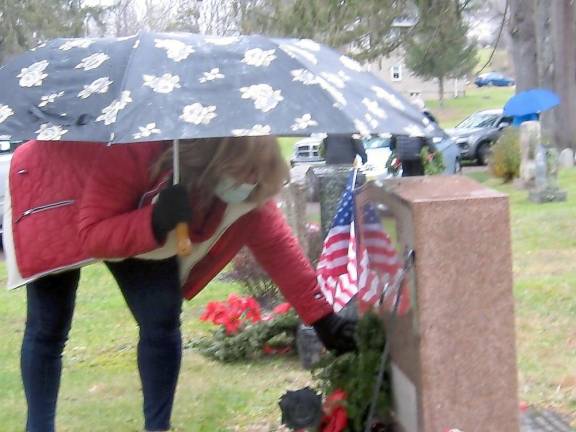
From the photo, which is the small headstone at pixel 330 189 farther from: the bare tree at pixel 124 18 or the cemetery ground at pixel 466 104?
the cemetery ground at pixel 466 104

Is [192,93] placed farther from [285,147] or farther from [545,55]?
[545,55]

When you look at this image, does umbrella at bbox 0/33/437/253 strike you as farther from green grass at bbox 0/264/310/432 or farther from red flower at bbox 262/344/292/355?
red flower at bbox 262/344/292/355

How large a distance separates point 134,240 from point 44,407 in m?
1.00

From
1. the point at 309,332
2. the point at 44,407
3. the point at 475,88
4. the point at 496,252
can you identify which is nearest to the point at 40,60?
the point at 44,407

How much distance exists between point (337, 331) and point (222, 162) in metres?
0.83

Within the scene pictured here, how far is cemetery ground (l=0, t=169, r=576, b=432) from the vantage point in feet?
15.5

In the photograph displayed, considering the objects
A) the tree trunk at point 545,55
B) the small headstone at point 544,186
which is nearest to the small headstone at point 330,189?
the small headstone at point 544,186

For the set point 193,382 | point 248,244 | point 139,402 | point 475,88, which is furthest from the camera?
point 475,88

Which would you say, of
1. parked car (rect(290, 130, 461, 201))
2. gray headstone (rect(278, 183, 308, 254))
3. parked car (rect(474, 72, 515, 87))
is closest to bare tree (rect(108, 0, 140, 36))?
parked car (rect(290, 130, 461, 201))

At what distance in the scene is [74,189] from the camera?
141 inches

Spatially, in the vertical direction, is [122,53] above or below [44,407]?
above

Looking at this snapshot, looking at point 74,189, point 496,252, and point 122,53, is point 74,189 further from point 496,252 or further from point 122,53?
point 496,252

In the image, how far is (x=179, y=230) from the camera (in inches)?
133

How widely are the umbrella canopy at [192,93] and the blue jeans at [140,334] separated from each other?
647 mm
